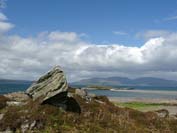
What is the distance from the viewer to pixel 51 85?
988 inches

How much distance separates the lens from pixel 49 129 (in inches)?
836

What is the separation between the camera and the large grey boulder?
24266 mm

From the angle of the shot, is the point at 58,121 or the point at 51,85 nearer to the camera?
the point at 58,121

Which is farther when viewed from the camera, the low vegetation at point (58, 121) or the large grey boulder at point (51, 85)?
the large grey boulder at point (51, 85)

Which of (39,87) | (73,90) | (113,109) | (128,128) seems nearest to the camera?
(128,128)

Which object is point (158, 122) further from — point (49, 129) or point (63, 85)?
point (49, 129)

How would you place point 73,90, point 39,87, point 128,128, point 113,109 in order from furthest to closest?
point 73,90 → point 113,109 → point 39,87 → point 128,128

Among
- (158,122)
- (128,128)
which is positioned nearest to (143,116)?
(158,122)

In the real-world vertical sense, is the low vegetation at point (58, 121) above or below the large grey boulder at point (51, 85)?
below

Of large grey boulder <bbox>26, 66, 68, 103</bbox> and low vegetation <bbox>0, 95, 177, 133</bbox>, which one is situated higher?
large grey boulder <bbox>26, 66, 68, 103</bbox>

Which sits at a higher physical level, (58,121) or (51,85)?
(51,85)

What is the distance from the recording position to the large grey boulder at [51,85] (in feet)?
79.6

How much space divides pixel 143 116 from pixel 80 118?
7.81 metres

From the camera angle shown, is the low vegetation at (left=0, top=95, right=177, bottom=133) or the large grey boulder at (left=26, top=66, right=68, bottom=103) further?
the large grey boulder at (left=26, top=66, right=68, bottom=103)
